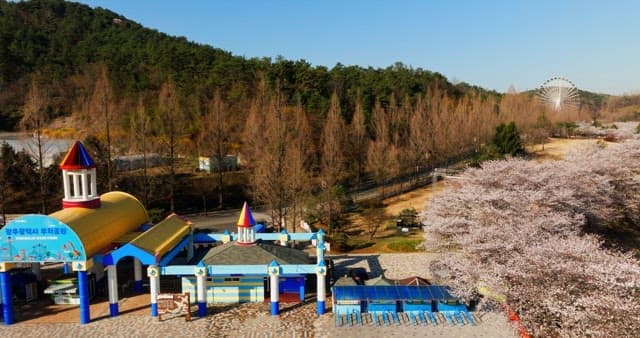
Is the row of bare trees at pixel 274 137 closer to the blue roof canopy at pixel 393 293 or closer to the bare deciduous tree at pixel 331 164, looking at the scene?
the bare deciduous tree at pixel 331 164

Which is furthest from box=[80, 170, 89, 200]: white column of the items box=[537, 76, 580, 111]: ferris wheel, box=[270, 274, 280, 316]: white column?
box=[537, 76, 580, 111]: ferris wheel

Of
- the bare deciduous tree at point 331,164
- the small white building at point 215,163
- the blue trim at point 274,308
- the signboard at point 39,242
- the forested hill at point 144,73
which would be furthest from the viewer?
the forested hill at point 144,73

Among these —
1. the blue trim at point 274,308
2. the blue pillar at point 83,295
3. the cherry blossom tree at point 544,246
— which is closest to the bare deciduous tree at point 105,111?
the blue pillar at point 83,295

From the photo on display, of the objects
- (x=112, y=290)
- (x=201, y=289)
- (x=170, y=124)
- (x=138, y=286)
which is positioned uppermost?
(x=170, y=124)

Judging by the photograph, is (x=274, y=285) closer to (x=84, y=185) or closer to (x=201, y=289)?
(x=201, y=289)

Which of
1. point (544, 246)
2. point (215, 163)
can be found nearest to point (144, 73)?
point (215, 163)

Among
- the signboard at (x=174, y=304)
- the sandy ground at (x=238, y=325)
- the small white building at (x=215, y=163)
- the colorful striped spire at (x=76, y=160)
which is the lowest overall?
the sandy ground at (x=238, y=325)

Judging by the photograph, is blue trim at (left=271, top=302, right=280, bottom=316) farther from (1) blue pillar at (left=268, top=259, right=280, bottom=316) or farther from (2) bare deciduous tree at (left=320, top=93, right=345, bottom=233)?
→ (2) bare deciduous tree at (left=320, top=93, right=345, bottom=233)
